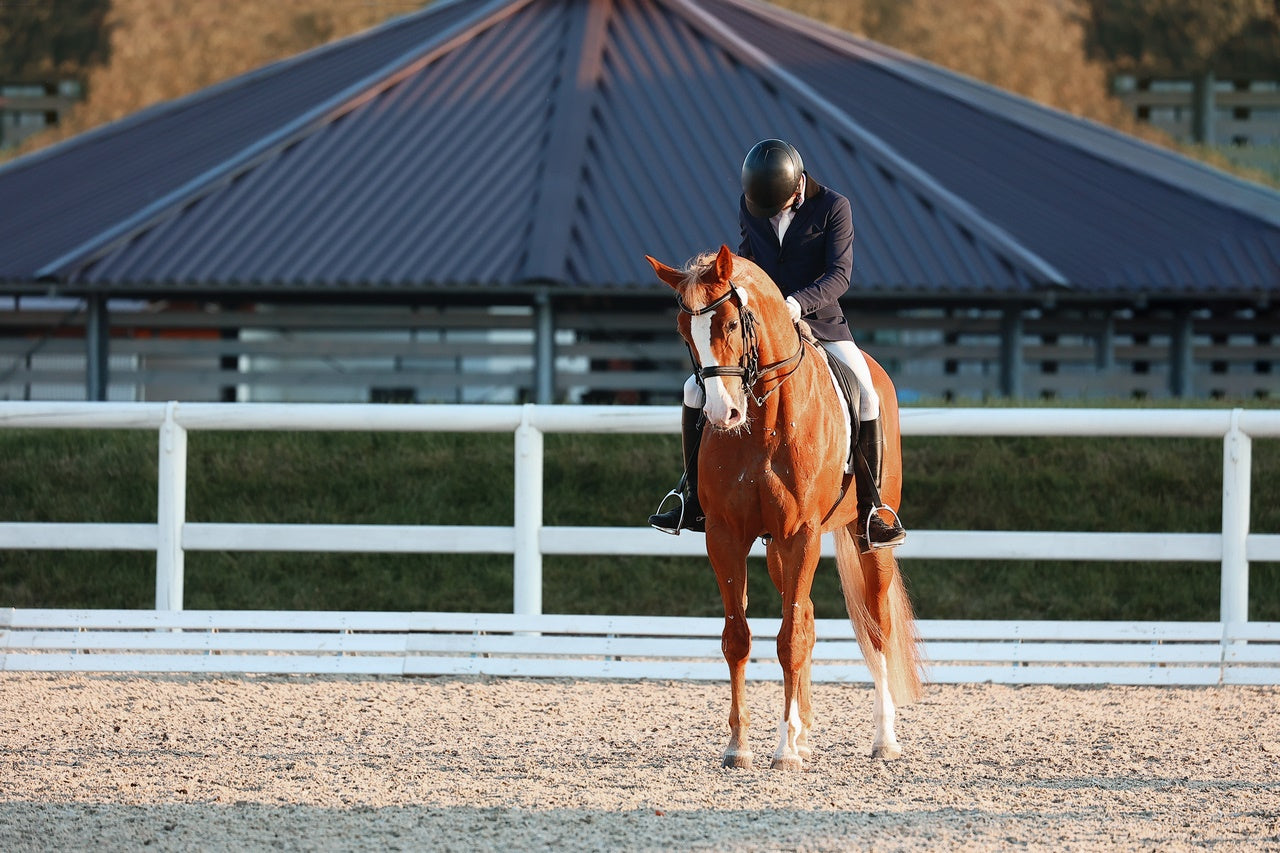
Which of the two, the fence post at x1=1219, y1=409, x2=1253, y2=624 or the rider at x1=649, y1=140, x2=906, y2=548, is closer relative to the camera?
the rider at x1=649, y1=140, x2=906, y2=548

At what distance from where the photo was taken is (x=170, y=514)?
8.52 m

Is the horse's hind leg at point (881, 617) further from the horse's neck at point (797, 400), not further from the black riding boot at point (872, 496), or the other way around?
the horse's neck at point (797, 400)

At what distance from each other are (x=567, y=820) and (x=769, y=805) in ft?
2.54

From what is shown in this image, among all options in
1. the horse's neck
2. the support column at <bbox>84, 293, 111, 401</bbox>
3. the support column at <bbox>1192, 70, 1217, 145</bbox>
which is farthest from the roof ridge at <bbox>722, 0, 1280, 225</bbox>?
the support column at <bbox>1192, 70, 1217, 145</bbox>

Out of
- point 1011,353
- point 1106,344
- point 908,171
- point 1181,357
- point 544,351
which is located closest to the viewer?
point 544,351

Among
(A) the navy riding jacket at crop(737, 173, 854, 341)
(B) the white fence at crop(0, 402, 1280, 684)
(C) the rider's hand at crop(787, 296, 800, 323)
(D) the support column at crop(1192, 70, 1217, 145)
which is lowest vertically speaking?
(B) the white fence at crop(0, 402, 1280, 684)

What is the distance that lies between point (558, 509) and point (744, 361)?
16.1 feet

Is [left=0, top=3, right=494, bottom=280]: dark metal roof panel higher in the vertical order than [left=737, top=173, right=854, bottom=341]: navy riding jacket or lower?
higher

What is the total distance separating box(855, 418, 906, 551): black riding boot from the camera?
21.4 ft

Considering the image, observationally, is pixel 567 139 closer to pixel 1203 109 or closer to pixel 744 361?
pixel 744 361

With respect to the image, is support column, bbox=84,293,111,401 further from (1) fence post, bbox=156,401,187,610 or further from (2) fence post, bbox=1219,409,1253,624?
(2) fence post, bbox=1219,409,1253,624

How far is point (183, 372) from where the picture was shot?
17.1m

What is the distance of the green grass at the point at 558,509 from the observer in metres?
9.79

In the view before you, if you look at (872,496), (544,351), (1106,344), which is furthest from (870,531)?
(1106,344)
